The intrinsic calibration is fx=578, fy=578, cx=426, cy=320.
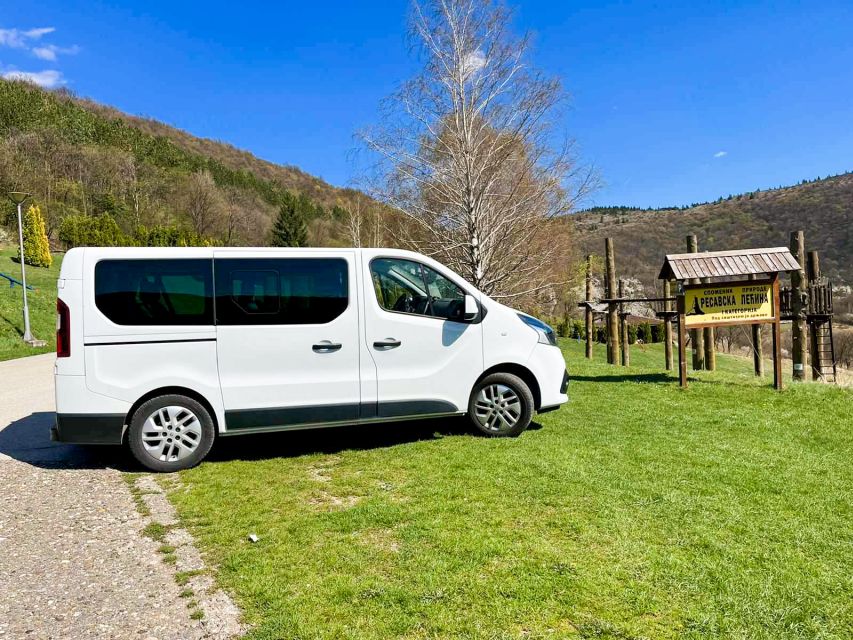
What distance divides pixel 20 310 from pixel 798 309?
3131 centimetres

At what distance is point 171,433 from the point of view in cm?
562

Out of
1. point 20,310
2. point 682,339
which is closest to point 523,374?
point 682,339

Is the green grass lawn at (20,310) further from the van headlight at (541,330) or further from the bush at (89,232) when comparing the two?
the van headlight at (541,330)

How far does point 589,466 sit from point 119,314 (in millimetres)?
4603

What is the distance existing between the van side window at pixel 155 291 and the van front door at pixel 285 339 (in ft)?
0.49

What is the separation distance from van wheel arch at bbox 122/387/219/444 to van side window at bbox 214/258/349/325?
2.45 feet

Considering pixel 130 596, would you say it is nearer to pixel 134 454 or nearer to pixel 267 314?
pixel 134 454

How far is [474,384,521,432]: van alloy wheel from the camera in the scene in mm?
6529

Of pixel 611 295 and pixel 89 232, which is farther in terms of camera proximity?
pixel 89 232

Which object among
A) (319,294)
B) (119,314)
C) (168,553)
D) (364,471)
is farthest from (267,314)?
(168,553)

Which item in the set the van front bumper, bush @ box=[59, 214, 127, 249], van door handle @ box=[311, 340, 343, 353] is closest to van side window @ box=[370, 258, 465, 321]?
van door handle @ box=[311, 340, 343, 353]

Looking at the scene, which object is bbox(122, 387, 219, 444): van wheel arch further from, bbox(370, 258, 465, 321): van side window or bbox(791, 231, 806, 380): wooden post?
bbox(791, 231, 806, 380): wooden post

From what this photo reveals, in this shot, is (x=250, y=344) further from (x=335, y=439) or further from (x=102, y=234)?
(x=102, y=234)

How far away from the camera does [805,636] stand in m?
2.70
